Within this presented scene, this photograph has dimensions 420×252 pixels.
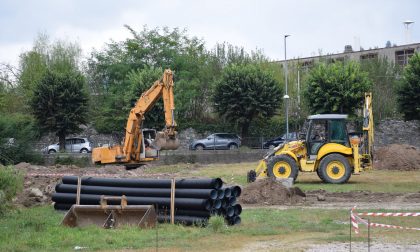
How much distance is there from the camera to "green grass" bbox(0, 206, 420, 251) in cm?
1398

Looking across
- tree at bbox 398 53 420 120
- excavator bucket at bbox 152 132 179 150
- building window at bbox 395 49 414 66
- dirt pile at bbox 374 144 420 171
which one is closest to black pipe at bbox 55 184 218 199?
excavator bucket at bbox 152 132 179 150

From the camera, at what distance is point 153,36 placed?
66750mm

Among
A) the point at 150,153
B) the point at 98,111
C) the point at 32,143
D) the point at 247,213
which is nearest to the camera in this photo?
the point at 247,213

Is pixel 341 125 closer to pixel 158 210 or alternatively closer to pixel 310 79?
pixel 158 210

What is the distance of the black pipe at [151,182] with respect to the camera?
55.4 feet

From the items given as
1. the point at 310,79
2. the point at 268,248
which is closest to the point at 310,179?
the point at 268,248

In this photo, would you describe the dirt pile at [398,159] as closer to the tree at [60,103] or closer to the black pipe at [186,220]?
the tree at [60,103]

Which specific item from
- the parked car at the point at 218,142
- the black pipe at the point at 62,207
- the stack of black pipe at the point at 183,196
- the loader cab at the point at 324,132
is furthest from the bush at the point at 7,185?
the parked car at the point at 218,142

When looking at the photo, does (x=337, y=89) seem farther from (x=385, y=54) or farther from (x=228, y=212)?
(x=228, y=212)

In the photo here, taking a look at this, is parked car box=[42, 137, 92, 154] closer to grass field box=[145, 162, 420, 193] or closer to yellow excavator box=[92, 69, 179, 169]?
grass field box=[145, 162, 420, 193]

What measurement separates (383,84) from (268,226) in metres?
51.5

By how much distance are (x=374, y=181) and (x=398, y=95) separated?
79.1ft

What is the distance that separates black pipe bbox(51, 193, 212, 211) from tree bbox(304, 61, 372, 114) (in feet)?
115

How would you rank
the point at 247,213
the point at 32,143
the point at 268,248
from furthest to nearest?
the point at 32,143 → the point at 247,213 → the point at 268,248
